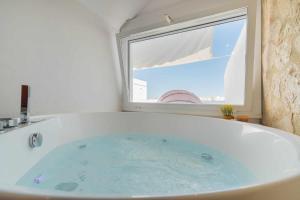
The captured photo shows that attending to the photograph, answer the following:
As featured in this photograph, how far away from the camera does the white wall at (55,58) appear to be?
1.19 metres

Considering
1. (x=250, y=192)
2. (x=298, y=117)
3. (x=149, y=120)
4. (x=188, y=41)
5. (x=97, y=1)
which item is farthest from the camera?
(x=188, y=41)

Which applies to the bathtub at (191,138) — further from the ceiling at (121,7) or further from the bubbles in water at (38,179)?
the ceiling at (121,7)

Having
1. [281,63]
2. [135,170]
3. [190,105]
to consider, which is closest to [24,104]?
[135,170]

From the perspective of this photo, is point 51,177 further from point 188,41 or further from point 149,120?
point 188,41

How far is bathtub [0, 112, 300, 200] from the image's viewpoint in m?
0.32

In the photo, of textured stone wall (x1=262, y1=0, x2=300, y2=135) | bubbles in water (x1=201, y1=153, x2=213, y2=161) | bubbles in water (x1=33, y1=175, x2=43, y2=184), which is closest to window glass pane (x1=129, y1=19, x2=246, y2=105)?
textured stone wall (x1=262, y1=0, x2=300, y2=135)

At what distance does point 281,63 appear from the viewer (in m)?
1.12

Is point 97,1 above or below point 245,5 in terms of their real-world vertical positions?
above

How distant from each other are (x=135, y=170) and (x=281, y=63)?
1.11 metres

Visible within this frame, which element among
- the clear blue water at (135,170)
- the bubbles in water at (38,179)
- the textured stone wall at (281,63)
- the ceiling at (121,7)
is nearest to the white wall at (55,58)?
the ceiling at (121,7)

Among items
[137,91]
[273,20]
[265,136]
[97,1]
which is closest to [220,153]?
[265,136]

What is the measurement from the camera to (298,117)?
3.02 feet

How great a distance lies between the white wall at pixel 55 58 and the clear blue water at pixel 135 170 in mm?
497

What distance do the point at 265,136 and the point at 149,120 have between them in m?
1.00
